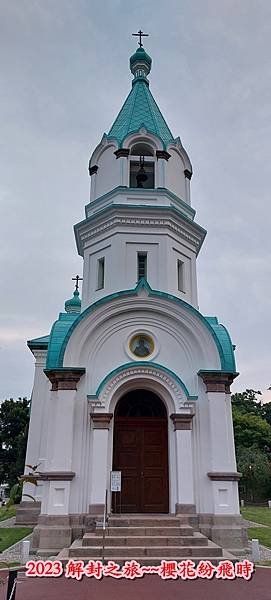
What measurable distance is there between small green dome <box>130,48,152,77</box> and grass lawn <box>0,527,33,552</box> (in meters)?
18.1

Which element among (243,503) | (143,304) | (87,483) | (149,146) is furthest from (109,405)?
(243,503)

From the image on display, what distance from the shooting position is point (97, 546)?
9.63 m

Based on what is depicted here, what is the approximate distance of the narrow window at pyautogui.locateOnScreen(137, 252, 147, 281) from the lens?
14.6 m

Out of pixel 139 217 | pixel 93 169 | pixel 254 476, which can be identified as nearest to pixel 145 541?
pixel 139 217

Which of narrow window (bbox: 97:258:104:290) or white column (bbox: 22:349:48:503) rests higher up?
narrow window (bbox: 97:258:104:290)

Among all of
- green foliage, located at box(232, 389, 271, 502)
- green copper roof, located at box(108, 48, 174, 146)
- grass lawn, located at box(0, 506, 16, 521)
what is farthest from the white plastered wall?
green foliage, located at box(232, 389, 271, 502)

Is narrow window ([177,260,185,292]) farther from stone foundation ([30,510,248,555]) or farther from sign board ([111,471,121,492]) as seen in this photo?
stone foundation ([30,510,248,555])

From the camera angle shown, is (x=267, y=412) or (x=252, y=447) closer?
(x=252, y=447)

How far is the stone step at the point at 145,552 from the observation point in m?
9.25

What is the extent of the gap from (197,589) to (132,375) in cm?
556

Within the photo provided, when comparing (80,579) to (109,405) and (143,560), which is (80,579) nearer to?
(143,560)

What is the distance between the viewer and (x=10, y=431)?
1679 inches

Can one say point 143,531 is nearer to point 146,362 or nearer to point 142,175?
point 146,362

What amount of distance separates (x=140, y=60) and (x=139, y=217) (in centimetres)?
936
